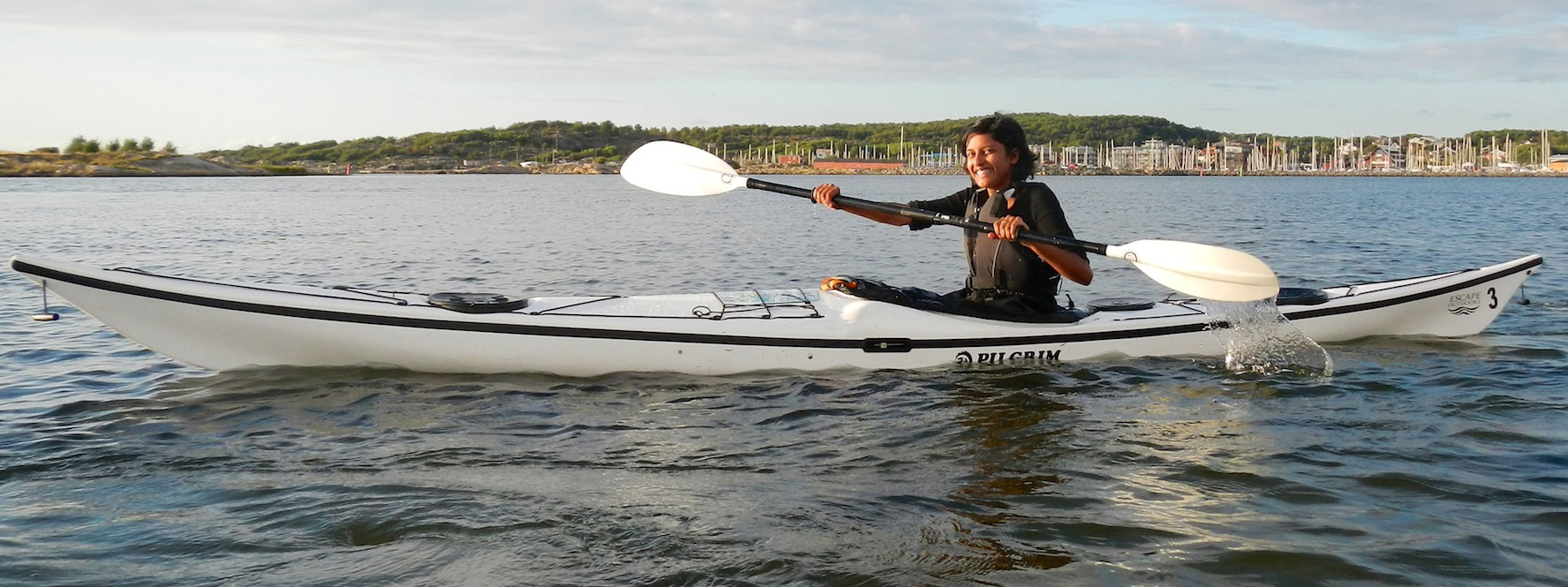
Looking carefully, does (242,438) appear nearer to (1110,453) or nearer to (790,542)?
(790,542)

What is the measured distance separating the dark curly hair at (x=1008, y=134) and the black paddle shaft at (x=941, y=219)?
17.5 inches

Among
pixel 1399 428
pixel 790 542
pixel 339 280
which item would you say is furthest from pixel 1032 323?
pixel 339 280

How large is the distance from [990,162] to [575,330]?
8.31 ft

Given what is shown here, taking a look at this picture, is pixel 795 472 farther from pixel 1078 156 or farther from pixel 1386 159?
pixel 1386 159

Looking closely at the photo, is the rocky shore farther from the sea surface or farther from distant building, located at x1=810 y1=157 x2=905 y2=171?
distant building, located at x1=810 y1=157 x2=905 y2=171

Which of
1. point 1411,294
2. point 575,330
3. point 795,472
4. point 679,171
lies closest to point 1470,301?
point 1411,294

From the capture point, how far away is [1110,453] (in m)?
5.07

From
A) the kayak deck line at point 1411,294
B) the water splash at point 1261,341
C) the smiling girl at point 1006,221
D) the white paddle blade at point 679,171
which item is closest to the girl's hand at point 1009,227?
the smiling girl at point 1006,221

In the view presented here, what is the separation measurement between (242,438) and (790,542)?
115 inches

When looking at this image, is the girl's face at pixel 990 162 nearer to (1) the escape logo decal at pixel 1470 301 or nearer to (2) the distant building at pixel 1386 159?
(1) the escape logo decal at pixel 1470 301

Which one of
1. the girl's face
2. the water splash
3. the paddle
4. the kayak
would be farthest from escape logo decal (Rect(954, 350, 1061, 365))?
the water splash

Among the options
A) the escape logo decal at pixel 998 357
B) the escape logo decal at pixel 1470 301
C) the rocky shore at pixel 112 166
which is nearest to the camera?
the escape logo decal at pixel 998 357

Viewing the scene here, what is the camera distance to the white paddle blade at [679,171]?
7.49 m

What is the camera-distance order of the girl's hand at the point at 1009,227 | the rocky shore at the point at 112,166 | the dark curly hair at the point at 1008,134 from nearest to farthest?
1. the girl's hand at the point at 1009,227
2. the dark curly hair at the point at 1008,134
3. the rocky shore at the point at 112,166
